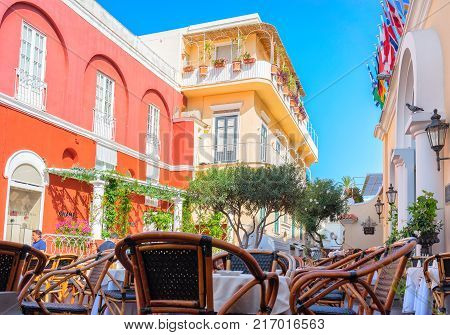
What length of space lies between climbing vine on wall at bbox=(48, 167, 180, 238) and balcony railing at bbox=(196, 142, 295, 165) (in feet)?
15.2

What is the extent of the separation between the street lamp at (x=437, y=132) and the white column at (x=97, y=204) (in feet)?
28.6

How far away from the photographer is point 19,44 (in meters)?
11.2

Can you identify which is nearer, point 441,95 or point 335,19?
point 441,95

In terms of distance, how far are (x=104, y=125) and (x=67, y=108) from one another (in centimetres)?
178

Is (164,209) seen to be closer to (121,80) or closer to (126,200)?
(126,200)

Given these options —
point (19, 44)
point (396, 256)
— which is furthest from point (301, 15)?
point (396, 256)

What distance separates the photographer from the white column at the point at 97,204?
41.8 ft

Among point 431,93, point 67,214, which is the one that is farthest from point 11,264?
point 67,214

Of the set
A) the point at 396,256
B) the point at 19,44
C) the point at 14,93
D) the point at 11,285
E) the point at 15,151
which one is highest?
the point at 19,44

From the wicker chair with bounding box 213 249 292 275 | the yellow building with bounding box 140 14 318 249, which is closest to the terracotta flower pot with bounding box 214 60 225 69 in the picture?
the yellow building with bounding box 140 14 318 249

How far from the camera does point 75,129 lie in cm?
1288

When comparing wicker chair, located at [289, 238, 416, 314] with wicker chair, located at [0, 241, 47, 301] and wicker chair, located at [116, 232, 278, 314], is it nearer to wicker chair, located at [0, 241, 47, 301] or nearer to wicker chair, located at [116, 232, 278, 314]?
wicker chair, located at [116, 232, 278, 314]

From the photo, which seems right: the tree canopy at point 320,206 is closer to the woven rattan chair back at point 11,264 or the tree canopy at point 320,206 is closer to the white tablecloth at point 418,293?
the white tablecloth at point 418,293
